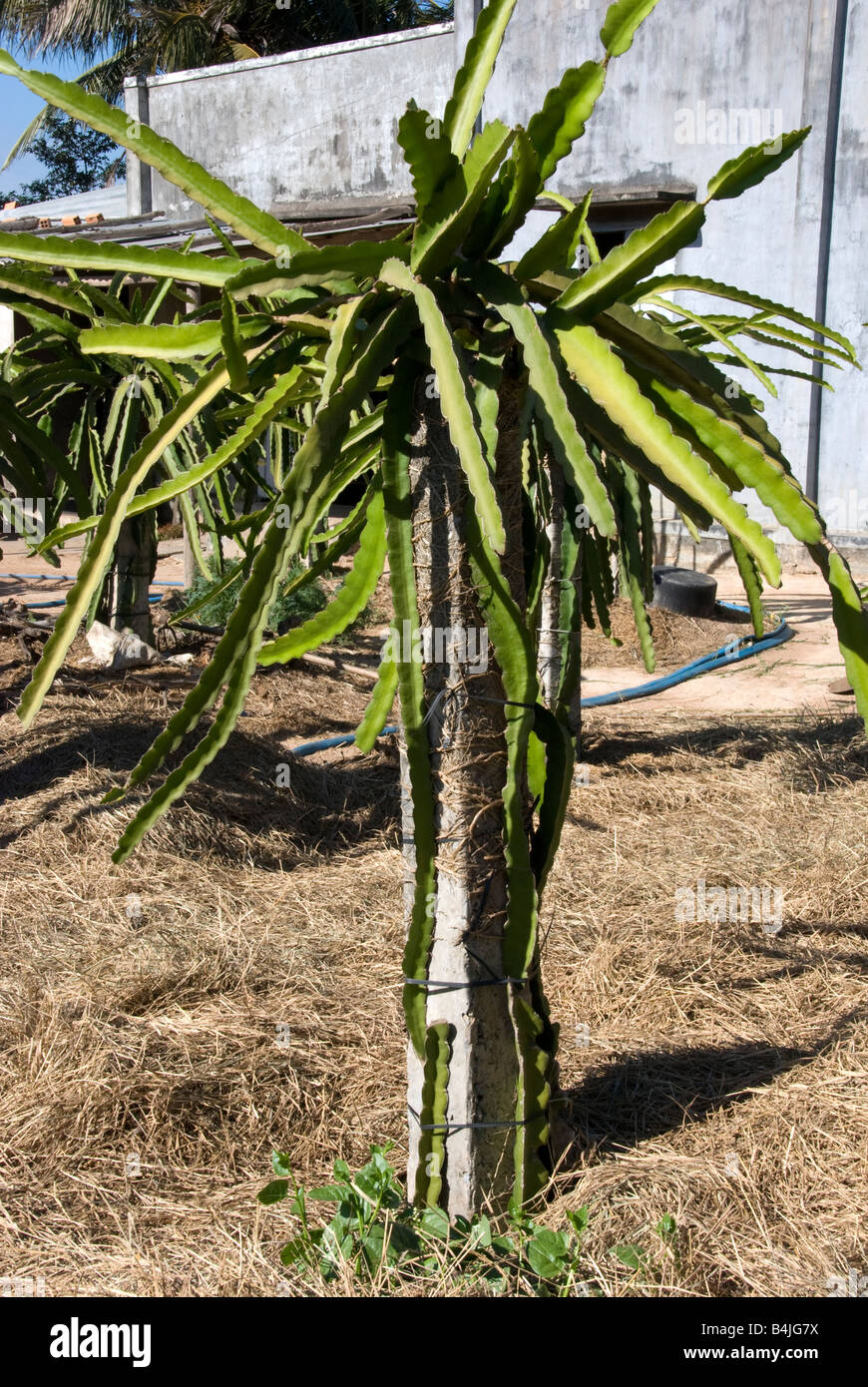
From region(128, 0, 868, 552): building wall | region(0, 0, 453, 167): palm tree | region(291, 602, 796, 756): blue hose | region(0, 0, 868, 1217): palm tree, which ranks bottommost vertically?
region(291, 602, 796, 756): blue hose

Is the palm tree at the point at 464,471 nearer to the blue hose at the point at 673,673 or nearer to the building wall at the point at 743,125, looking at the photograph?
the blue hose at the point at 673,673

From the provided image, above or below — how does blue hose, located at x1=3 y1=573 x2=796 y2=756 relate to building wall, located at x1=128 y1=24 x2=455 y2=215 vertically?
below

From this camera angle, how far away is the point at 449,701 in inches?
83.7

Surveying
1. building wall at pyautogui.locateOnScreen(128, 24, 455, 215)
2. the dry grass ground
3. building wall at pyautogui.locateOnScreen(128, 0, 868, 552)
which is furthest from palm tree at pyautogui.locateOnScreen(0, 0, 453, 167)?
the dry grass ground

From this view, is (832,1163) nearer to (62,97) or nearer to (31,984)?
(31,984)

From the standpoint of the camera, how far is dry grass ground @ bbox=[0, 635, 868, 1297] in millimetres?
2262

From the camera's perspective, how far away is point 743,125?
997cm

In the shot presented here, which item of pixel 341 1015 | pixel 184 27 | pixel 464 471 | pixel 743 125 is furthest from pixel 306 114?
pixel 464 471

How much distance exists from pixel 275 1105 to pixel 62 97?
213 cm

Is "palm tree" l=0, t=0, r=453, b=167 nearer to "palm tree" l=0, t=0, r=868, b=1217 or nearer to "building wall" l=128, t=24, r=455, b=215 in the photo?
"building wall" l=128, t=24, r=455, b=215

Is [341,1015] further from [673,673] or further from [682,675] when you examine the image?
[673,673]

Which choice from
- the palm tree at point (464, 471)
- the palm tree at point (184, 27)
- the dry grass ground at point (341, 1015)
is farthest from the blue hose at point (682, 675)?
the palm tree at point (184, 27)

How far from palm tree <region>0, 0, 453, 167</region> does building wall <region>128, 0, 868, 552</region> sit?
759 centimetres

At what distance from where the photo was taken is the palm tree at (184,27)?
57.4 ft
